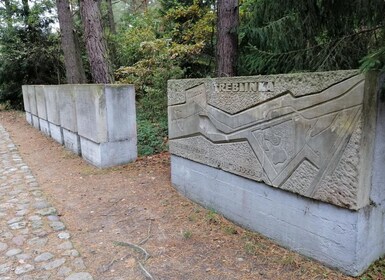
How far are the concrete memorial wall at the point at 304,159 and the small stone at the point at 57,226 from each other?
1.67m

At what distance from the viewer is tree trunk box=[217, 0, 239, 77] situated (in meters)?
5.94

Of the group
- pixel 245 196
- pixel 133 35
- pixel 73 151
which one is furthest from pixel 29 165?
pixel 133 35

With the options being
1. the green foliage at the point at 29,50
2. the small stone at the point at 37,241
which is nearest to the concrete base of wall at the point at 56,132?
the small stone at the point at 37,241

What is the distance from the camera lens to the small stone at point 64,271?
2.58 metres

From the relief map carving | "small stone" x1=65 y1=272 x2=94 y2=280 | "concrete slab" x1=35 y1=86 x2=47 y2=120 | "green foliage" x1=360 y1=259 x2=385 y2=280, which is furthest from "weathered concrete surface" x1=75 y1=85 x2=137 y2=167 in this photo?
"green foliage" x1=360 y1=259 x2=385 y2=280

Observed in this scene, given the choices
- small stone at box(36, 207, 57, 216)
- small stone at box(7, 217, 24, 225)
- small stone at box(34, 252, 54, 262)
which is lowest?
small stone at box(36, 207, 57, 216)

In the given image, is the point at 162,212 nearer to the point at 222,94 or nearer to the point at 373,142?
the point at 222,94

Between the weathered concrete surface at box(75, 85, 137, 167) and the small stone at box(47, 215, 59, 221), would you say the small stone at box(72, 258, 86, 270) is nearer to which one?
the small stone at box(47, 215, 59, 221)

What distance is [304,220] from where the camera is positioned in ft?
8.69

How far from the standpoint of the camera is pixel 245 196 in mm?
3170

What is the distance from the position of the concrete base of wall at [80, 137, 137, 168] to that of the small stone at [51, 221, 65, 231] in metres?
1.97

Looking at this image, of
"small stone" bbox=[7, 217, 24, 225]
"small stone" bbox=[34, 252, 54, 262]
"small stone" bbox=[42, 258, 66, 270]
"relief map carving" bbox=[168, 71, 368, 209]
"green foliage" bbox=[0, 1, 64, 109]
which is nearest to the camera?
"relief map carving" bbox=[168, 71, 368, 209]

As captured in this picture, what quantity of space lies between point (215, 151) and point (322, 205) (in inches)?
50.5

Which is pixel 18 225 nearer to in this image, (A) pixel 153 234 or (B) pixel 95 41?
(A) pixel 153 234
